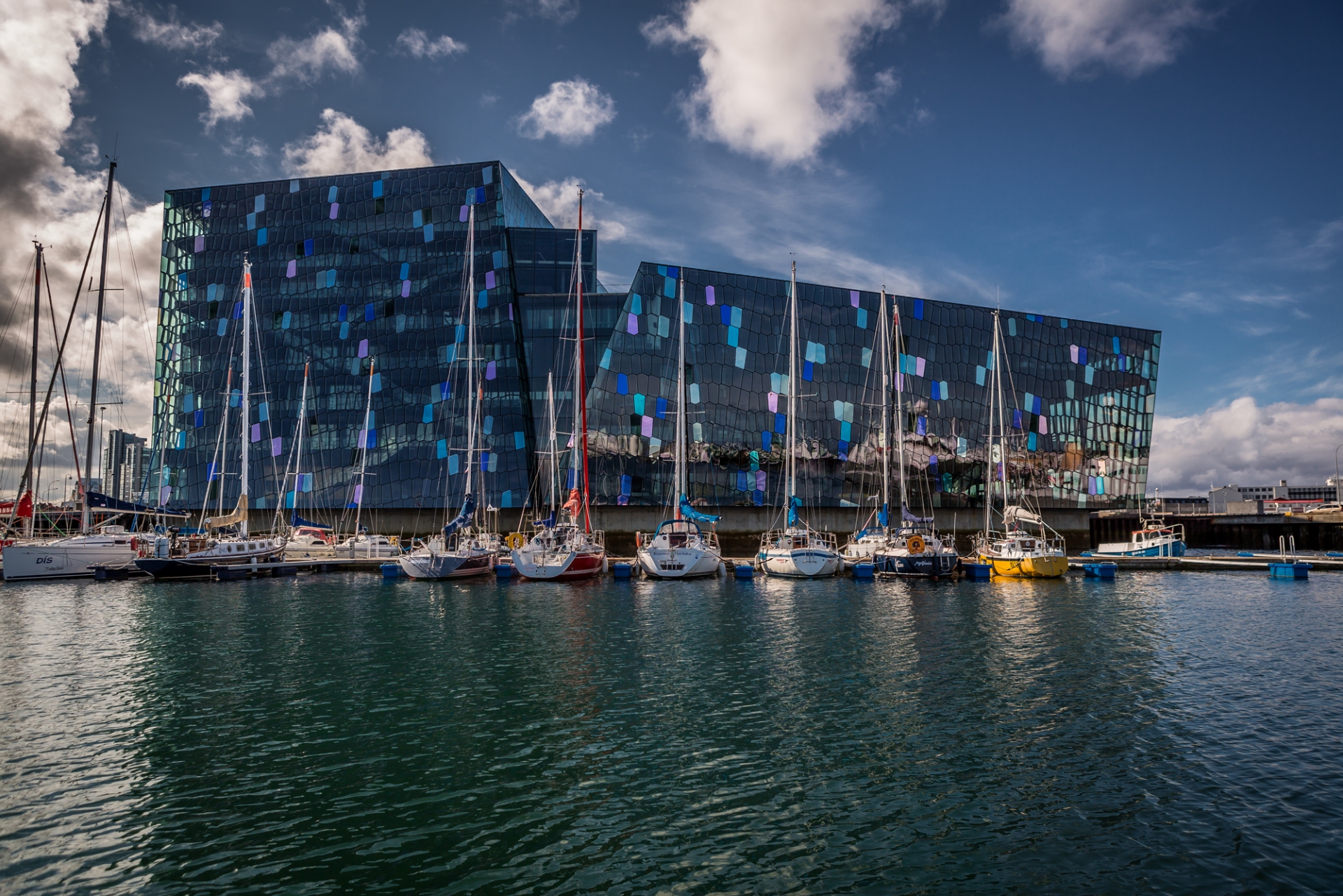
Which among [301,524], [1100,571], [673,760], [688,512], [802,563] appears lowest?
[673,760]

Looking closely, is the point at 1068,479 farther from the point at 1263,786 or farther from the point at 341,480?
the point at 1263,786

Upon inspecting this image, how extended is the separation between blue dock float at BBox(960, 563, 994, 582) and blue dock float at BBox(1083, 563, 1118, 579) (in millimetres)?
6185

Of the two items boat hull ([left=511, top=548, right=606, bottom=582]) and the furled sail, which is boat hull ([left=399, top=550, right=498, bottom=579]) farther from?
the furled sail

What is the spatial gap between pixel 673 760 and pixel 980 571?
38.0 m

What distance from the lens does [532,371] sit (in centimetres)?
7238

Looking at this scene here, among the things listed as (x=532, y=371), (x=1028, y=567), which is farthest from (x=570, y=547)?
(x=532, y=371)

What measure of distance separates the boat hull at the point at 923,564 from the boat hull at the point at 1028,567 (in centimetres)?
232

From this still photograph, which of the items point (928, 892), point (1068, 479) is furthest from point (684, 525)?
point (1068, 479)

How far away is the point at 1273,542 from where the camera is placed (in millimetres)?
86438

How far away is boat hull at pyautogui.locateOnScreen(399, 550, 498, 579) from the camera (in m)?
47.6

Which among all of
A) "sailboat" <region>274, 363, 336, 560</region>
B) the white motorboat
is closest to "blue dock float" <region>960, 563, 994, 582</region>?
"sailboat" <region>274, 363, 336, 560</region>

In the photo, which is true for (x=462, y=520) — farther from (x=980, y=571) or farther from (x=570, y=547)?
(x=980, y=571)

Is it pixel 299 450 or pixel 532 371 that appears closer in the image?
pixel 299 450

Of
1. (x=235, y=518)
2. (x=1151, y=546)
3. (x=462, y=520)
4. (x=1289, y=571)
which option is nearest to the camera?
(x=1289, y=571)
